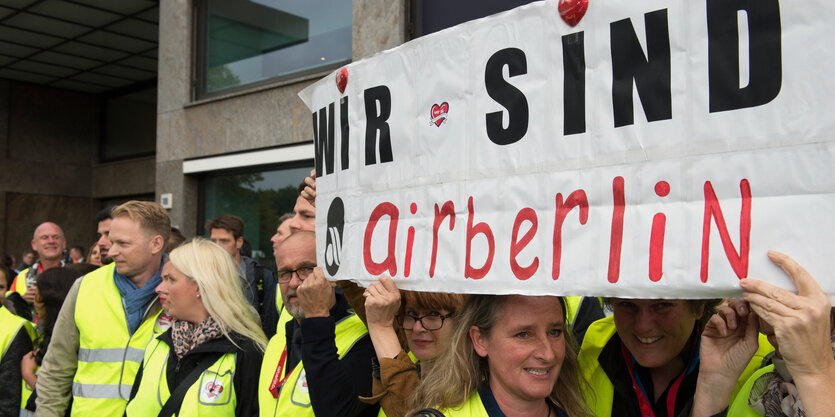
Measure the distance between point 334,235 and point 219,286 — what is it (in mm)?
984

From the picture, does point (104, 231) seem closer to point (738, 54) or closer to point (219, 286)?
point (219, 286)

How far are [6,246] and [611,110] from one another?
16010 millimetres

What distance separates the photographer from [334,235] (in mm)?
2498

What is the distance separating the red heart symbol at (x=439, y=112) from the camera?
204 centimetres

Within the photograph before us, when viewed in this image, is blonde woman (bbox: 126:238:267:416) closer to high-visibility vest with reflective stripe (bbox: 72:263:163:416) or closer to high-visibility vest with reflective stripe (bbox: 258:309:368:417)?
high-visibility vest with reflective stripe (bbox: 258:309:368:417)

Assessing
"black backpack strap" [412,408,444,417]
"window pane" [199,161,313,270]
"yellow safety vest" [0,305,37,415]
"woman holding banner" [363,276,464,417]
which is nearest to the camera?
"black backpack strap" [412,408,444,417]

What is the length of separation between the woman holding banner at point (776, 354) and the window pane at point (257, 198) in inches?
242

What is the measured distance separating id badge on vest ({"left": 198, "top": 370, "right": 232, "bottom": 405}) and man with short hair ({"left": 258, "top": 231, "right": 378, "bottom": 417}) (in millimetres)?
136

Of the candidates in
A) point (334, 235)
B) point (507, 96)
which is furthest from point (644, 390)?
point (334, 235)

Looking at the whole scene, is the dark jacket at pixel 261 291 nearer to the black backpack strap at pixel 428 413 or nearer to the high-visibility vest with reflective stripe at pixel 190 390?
the high-visibility vest with reflective stripe at pixel 190 390

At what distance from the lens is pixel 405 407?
2.24 m

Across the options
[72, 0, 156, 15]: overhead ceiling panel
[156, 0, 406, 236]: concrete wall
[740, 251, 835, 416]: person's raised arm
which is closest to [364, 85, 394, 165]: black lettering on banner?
[740, 251, 835, 416]: person's raised arm

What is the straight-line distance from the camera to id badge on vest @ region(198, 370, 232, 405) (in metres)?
2.86

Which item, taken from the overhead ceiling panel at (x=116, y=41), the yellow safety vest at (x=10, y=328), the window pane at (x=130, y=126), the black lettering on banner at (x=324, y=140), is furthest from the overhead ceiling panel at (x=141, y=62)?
the black lettering on banner at (x=324, y=140)
